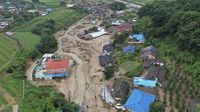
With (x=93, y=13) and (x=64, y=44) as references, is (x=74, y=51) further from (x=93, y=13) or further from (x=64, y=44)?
(x=93, y=13)

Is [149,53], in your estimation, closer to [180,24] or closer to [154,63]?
[154,63]

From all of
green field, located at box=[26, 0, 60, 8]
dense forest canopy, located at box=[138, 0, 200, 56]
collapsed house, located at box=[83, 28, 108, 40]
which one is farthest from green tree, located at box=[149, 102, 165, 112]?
green field, located at box=[26, 0, 60, 8]

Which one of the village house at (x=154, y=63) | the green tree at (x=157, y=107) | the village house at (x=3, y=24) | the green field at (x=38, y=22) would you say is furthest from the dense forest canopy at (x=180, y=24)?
the village house at (x=3, y=24)

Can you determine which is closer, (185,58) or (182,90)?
(182,90)

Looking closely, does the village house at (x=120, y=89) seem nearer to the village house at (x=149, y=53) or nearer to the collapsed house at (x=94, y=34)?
the village house at (x=149, y=53)

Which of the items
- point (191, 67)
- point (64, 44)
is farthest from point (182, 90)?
point (64, 44)

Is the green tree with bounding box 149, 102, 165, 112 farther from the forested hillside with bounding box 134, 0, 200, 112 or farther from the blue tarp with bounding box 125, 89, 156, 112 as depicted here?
the forested hillside with bounding box 134, 0, 200, 112
